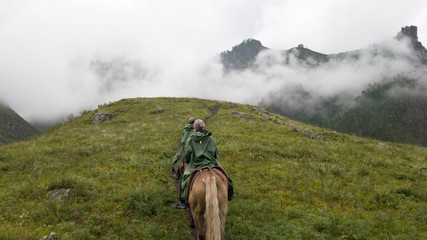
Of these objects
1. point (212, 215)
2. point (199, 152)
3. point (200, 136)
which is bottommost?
point (212, 215)

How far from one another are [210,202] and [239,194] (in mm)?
5234

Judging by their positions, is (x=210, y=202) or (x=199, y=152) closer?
(x=210, y=202)

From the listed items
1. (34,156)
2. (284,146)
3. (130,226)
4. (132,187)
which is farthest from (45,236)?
(284,146)

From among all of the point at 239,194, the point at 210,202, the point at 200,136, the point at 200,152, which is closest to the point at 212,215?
the point at 210,202

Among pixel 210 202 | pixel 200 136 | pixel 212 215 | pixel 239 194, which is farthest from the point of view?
pixel 239 194

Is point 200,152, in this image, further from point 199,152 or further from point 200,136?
point 200,136

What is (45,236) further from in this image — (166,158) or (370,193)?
(370,193)

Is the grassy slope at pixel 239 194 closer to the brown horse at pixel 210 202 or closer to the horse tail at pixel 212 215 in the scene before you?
the brown horse at pixel 210 202

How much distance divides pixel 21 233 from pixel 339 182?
13980 mm

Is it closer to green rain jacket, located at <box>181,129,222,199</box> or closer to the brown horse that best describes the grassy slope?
the brown horse

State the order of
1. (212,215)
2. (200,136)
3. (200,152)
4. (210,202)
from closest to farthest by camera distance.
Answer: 1. (212,215)
2. (210,202)
3. (200,152)
4. (200,136)

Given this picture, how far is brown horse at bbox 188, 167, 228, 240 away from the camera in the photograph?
18.4 feet

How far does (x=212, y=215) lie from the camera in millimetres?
5676

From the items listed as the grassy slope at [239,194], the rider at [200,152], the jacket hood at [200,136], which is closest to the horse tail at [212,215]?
the rider at [200,152]
